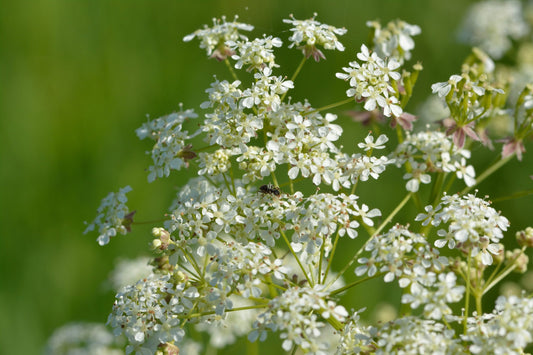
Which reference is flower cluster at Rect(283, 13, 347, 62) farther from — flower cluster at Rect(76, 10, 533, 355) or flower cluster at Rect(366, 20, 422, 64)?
flower cluster at Rect(366, 20, 422, 64)

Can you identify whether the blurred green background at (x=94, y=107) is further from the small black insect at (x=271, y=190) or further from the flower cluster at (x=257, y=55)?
the small black insect at (x=271, y=190)

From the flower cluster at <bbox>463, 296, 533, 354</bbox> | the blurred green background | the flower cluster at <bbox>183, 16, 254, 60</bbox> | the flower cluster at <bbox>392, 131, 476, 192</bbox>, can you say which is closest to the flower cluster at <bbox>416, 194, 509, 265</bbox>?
the flower cluster at <bbox>463, 296, 533, 354</bbox>

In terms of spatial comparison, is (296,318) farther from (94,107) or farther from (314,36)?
(94,107)

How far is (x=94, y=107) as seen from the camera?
722 cm

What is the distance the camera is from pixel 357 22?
7.91 m

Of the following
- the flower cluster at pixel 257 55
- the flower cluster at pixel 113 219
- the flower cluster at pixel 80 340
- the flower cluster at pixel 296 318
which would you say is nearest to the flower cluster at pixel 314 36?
the flower cluster at pixel 257 55

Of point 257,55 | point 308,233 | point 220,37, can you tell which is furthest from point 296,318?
point 220,37

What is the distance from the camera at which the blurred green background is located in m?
6.30

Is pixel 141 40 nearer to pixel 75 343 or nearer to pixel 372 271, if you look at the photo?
pixel 75 343

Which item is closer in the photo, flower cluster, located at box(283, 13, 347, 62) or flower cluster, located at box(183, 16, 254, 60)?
flower cluster, located at box(283, 13, 347, 62)

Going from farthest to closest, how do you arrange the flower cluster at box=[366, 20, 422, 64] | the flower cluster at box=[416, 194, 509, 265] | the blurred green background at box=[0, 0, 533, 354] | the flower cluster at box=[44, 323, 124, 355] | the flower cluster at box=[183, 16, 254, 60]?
the blurred green background at box=[0, 0, 533, 354] → the flower cluster at box=[44, 323, 124, 355] → the flower cluster at box=[366, 20, 422, 64] → the flower cluster at box=[183, 16, 254, 60] → the flower cluster at box=[416, 194, 509, 265]

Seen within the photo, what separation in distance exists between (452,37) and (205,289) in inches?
221

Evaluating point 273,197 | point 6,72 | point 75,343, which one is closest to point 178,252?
point 273,197

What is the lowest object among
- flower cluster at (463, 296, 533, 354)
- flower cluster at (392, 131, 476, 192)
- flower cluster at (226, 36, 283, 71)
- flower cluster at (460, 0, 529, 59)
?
flower cluster at (463, 296, 533, 354)
